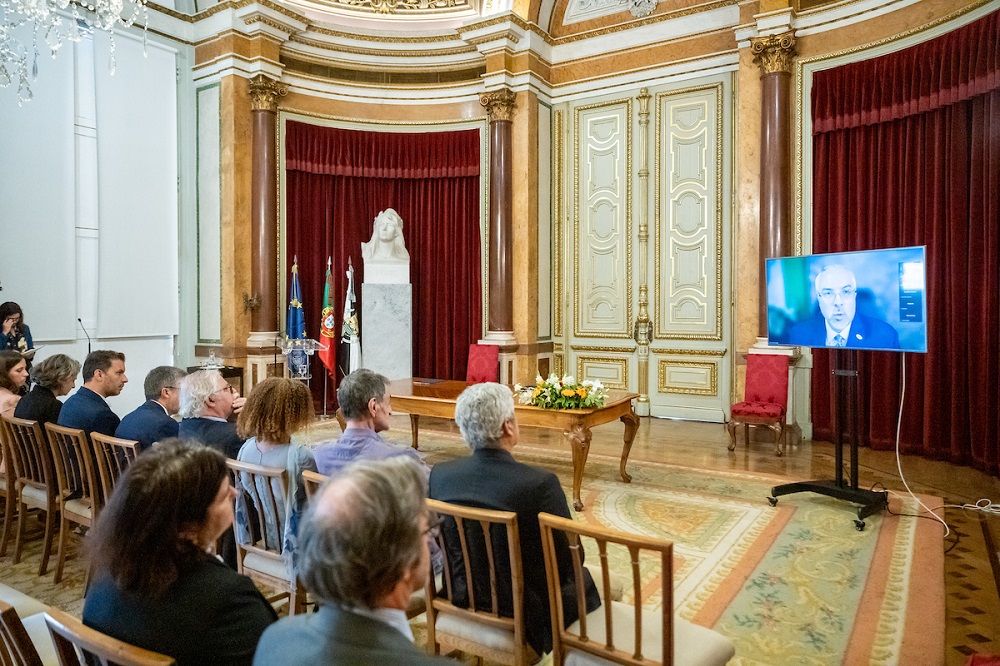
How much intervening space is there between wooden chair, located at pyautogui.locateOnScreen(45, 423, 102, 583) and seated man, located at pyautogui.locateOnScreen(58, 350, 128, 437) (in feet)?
0.36

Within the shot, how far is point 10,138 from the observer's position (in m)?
6.24

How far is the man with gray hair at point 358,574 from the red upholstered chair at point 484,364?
20.3 ft

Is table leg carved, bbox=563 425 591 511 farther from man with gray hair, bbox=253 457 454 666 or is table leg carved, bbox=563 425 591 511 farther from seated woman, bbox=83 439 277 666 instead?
man with gray hair, bbox=253 457 454 666

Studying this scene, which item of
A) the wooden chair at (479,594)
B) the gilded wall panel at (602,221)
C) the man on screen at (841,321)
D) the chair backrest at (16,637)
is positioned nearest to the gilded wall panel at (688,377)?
the gilded wall panel at (602,221)

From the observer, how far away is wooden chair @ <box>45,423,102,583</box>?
2.99 m

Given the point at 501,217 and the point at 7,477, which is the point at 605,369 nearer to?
the point at 501,217

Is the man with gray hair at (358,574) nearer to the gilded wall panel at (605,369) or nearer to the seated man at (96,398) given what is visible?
the seated man at (96,398)

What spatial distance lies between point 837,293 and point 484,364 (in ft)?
13.4

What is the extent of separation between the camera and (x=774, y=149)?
6.49 metres

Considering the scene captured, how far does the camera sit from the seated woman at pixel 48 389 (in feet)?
11.6

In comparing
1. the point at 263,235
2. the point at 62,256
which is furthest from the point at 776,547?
the point at 62,256

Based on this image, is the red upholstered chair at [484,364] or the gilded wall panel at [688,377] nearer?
the red upholstered chair at [484,364]

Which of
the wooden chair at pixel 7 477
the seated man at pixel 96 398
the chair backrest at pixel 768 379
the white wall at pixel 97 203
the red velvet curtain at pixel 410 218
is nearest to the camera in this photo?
the seated man at pixel 96 398

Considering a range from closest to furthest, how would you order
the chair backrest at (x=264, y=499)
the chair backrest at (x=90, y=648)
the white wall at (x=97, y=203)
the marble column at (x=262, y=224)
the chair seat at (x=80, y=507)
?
the chair backrest at (x=90, y=648) < the chair backrest at (x=264, y=499) < the chair seat at (x=80, y=507) < the white wall at (x=97, y=203) < the marble column at (x=262, y=224)
